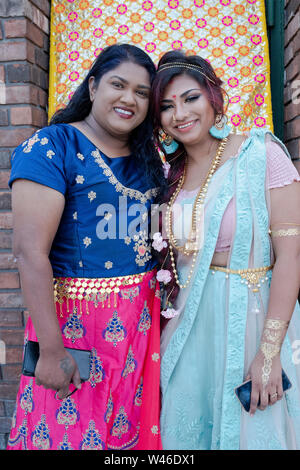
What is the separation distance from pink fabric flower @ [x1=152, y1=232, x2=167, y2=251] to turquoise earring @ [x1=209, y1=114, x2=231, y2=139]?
1.65ft

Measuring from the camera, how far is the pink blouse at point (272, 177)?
4.41 ft

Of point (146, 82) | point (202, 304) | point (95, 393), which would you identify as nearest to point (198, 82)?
point (146, 82)

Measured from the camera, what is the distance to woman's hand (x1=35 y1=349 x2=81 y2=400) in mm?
1229

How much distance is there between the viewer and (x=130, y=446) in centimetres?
147

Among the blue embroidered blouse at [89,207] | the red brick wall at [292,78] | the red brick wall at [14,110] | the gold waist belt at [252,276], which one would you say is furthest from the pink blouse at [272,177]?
the red brick wall at [14,110]

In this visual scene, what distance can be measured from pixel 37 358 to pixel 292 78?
6.41 ft

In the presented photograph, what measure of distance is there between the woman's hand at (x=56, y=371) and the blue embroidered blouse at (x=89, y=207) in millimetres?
302

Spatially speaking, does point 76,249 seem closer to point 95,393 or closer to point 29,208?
point 29,208

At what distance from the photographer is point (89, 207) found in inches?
53.1

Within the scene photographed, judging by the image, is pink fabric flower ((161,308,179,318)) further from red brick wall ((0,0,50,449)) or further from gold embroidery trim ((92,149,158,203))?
red brick wall ((0,0,50,449))

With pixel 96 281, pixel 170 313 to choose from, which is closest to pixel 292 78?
pixel 170 313

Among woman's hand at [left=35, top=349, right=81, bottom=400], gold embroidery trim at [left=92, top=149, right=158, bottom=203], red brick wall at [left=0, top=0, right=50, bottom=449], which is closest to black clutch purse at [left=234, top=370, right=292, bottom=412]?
woman's hand at [left=35, top=349, right=81, bottom=400]

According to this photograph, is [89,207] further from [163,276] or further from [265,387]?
[265,387]

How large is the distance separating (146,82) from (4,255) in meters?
1.24
